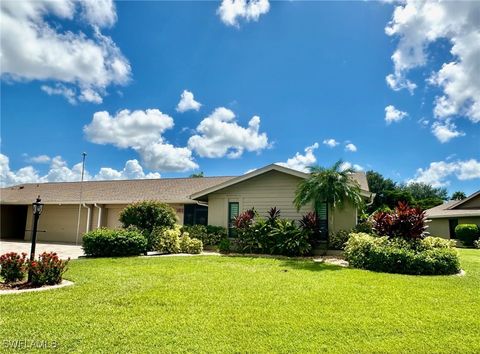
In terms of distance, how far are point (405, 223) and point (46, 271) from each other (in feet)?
34.8

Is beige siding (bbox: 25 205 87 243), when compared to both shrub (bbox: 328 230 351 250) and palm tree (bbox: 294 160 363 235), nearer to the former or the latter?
palm tree (bbox: 294 160 363 235)

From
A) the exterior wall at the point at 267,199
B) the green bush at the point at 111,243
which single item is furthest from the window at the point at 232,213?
the green bush at the point at 111,243

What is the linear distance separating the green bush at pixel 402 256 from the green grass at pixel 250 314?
0.95 metres

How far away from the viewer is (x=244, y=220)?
14.5m

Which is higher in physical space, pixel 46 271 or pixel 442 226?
pixel 442 226

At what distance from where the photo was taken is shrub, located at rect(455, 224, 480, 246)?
69.7ft

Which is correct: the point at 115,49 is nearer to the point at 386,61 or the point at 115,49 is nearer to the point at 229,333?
the point at 386,61

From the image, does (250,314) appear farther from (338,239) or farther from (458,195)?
(458,195)

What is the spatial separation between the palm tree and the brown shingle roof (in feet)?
26.0

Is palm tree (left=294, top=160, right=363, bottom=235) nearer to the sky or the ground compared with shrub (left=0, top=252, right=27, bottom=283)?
nearer to the sky

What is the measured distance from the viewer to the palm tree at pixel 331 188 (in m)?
12.9

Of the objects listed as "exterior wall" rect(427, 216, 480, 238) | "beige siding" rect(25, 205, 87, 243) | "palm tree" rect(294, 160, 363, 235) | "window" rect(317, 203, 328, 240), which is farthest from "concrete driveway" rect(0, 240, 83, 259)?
"exterior wall" rect(427, 216, 480, 238)

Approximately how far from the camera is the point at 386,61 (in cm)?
1373

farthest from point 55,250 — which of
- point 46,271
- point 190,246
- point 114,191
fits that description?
point 46,271
